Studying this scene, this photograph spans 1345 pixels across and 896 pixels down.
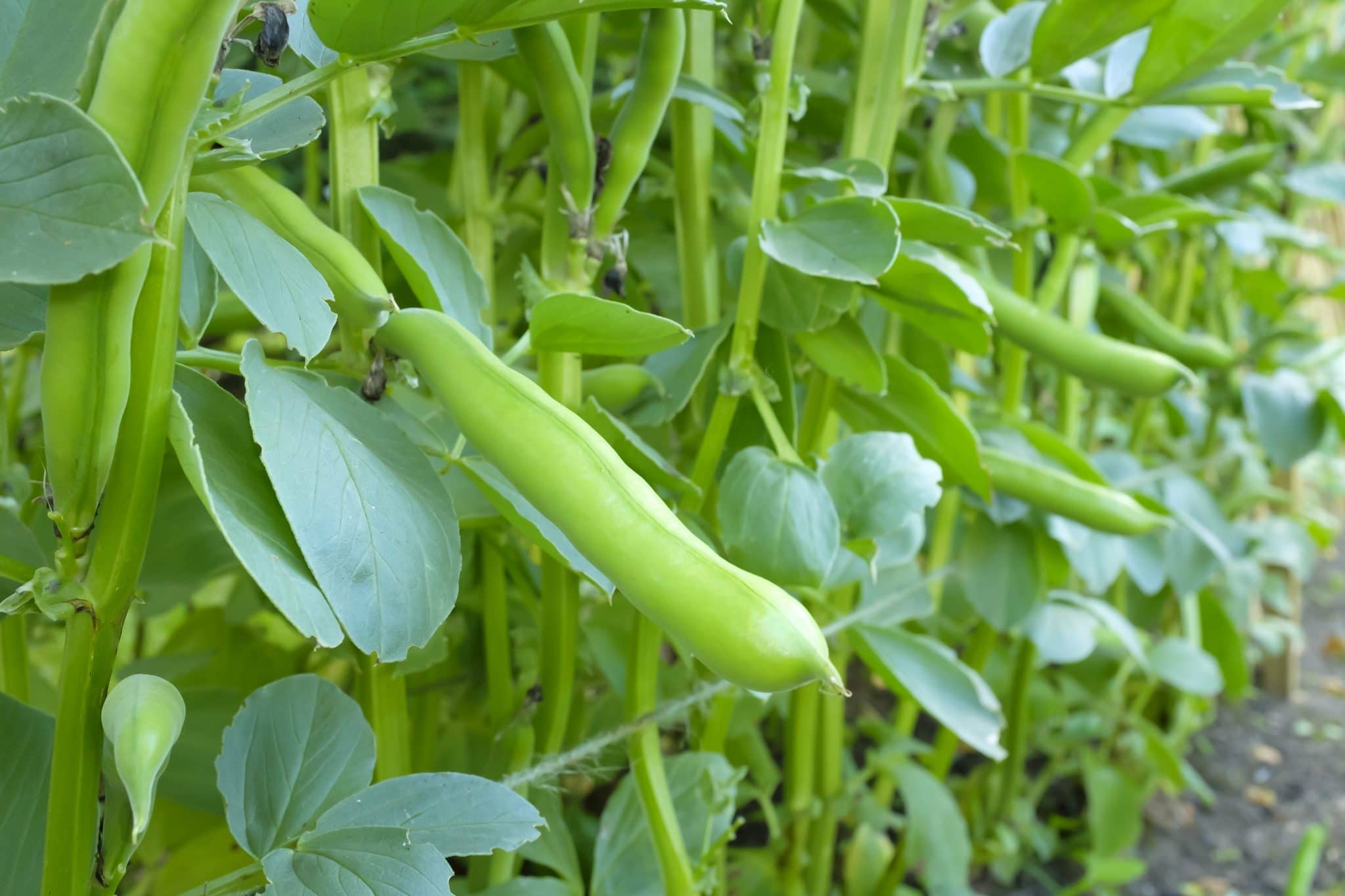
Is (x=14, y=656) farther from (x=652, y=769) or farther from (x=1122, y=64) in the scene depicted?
(x=1122, y=64)

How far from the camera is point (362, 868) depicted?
312mm

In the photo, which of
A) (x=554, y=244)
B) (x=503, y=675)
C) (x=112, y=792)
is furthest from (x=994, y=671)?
(x=112, y=792)

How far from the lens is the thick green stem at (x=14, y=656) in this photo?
0.43 m

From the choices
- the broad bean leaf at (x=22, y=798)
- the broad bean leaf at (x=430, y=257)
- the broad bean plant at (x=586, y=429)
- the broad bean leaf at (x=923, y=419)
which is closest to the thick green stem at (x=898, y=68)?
the broad bean plant at (x=586, y=429)

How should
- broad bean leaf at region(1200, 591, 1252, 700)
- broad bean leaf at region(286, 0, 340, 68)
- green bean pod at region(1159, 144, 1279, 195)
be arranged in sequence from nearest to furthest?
broad bean leaf at region(286, 0, 340, 68)
green bean pod at region(1159, 144, 1279, 195)
broad bean leaf at region(1200, 591, 1252, 700)

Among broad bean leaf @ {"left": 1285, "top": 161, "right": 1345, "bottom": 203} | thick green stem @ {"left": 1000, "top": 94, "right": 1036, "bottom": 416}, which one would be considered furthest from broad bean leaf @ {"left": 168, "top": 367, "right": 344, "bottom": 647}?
broad bean leaf @ {"left": 1285, "top": 161, "right": 1345, "bottom": 203}

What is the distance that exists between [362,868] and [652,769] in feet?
0.71

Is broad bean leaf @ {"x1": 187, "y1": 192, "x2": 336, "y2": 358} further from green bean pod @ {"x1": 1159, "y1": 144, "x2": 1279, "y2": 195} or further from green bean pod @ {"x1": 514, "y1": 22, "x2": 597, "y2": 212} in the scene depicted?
green bean pod @ {"x1": 1159, "y1": 144, "x2": 1279, "y2": 195}

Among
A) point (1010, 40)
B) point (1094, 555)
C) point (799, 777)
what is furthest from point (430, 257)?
point (1094, 555)

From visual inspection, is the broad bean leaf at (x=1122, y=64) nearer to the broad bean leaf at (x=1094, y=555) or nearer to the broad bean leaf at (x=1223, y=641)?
the broad bean leaf at (x=1094, y=555)

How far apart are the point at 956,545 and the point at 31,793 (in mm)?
778

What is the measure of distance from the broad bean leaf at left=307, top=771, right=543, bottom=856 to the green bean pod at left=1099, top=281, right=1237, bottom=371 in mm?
755

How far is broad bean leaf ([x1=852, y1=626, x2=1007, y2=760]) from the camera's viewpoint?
61cm

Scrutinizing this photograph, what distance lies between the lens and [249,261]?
304 millimetres
